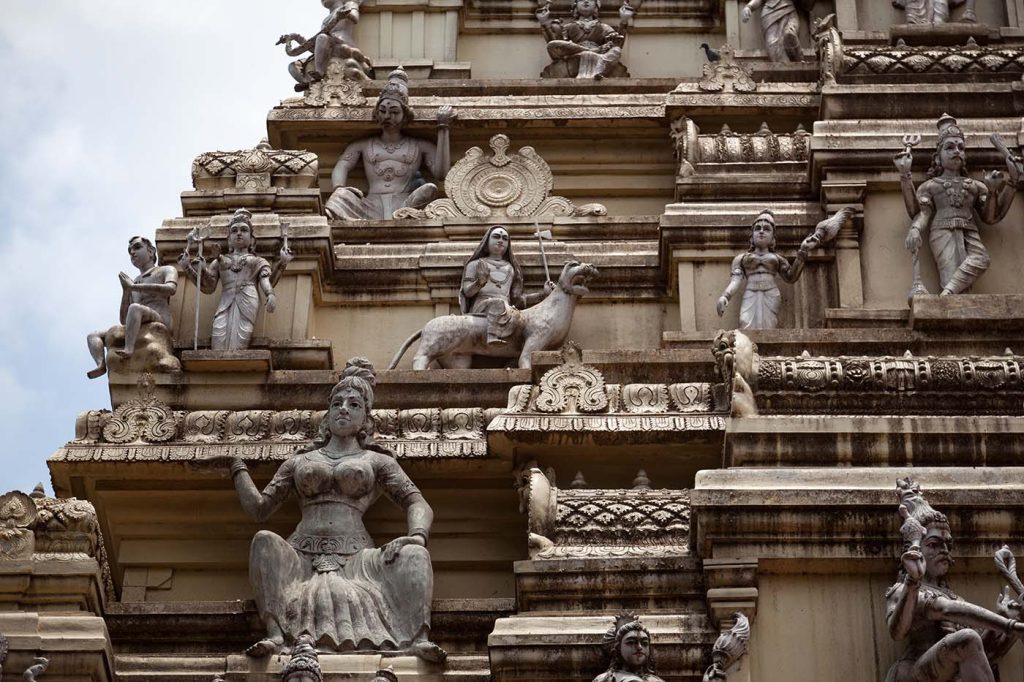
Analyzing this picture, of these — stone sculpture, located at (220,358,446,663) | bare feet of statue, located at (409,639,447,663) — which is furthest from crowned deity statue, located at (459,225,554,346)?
bare feet of statue, located at (409,639,447,663)

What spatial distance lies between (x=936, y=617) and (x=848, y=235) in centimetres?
941

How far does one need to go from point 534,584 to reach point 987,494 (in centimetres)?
389

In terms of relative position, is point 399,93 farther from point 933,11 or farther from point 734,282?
point 933,11

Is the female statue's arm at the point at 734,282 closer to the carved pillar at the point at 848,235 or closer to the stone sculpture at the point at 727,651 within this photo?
the carved pillar at the point at 848,235

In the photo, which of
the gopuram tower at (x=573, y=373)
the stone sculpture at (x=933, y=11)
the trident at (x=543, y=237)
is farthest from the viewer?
the stone sculpture at (x=933, y=11)

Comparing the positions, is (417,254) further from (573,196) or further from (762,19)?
(762,19)

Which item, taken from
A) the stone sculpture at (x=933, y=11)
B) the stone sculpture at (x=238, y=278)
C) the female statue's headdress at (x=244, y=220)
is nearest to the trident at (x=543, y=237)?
the stone sculpture at (x=238, y=278)

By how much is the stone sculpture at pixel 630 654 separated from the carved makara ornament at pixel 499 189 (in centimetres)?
1087

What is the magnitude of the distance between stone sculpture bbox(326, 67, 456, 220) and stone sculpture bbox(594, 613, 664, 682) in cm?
1171

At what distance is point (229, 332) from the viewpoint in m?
27.0

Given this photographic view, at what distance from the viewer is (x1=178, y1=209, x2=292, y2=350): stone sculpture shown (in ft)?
88.9

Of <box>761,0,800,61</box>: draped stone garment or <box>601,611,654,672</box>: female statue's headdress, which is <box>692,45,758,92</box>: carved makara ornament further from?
<box>601,611,654,672</box>: female statue's headdress

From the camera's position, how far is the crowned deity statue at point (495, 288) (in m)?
26.9

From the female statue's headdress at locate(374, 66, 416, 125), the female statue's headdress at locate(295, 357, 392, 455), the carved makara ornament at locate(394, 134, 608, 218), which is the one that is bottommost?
the female statue's headdress at locate(295, 357, 392, 455)
